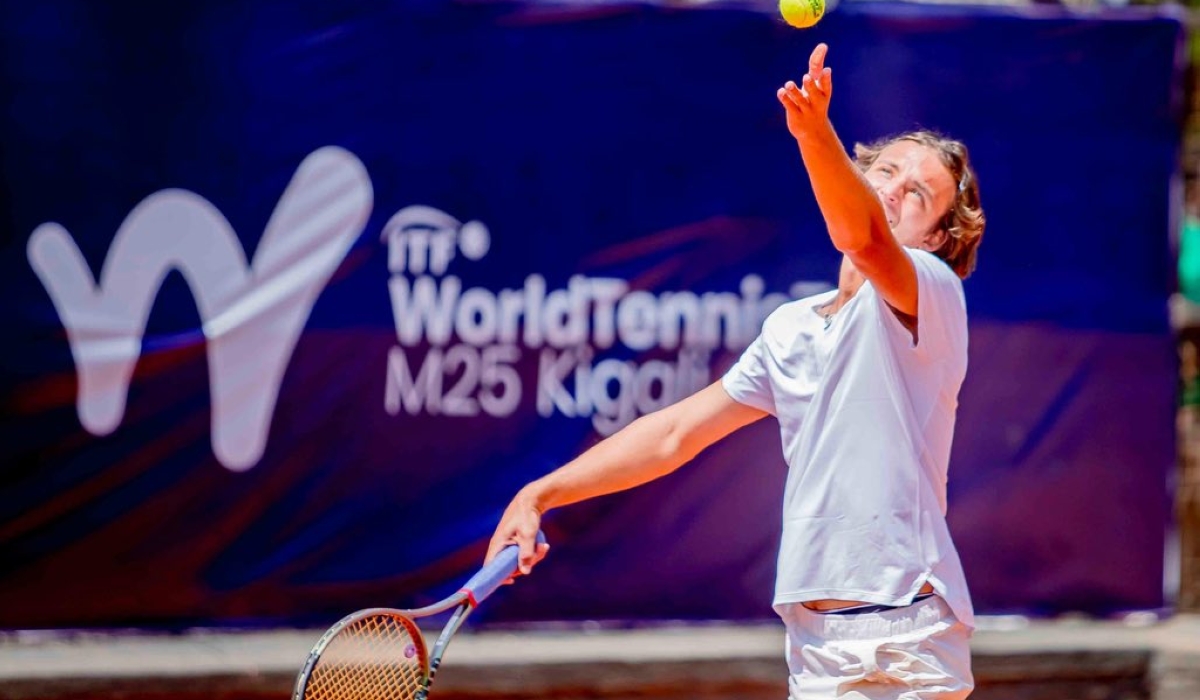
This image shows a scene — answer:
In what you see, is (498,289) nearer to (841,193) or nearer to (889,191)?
(889,191)

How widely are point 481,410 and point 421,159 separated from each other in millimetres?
832

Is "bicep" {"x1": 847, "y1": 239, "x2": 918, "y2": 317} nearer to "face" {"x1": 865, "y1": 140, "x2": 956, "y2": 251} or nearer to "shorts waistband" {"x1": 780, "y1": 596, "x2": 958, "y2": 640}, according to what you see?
"face" {"x1": 865, "y1": 140, "x2": 956, "y2": 251}

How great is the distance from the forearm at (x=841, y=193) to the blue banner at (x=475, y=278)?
9.40 ft

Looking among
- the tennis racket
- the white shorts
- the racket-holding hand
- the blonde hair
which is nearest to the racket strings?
the tennis racket

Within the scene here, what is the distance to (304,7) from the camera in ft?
18.2

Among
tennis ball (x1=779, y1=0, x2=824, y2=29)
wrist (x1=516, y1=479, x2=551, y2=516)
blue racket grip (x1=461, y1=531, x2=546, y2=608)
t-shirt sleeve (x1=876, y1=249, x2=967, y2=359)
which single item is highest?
tennis ball (x1=779, y1=0, x2=824, y2=29)

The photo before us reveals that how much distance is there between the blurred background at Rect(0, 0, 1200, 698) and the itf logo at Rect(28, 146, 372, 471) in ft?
0.04

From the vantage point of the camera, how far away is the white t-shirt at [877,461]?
3074 millimetres

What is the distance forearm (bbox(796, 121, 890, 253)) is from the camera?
279 centimetres

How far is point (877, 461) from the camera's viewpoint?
3094mm

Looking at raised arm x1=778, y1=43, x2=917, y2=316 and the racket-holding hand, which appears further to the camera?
the racket-holding hand

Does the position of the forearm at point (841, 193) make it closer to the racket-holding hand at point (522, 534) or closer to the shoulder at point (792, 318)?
the shoulder at point (792, 318)

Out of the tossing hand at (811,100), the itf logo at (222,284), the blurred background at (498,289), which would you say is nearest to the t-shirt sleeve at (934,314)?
the tossing hand at (811,100)

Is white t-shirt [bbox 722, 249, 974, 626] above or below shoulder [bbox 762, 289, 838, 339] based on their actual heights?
below
